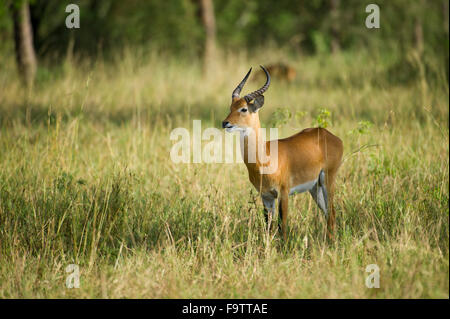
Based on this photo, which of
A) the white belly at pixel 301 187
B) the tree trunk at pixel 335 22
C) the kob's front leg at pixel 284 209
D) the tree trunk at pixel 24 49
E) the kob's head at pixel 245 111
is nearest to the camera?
the kob's head at pixel 245 111

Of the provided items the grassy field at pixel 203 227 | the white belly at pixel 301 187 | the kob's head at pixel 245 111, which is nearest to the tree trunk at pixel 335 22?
the grassy field at pixel 203 227

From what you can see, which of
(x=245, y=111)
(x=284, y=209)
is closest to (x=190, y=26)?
(x=245, y=111)

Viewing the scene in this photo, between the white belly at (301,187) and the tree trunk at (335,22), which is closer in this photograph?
the white belly at (301,187)

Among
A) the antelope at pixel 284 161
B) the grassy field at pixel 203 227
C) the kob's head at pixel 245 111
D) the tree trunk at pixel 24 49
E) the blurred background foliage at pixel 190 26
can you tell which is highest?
the blurred background foliage at pixel 190 26

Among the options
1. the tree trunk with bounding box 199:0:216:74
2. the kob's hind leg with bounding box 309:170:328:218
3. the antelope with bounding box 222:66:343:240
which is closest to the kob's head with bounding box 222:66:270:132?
the antelope with bounding box 222:66:343:240

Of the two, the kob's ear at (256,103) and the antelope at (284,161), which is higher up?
the kob's ear at (256,103)

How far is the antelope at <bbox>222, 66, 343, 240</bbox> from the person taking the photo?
392 centimetres

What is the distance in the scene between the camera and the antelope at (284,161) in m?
3.92

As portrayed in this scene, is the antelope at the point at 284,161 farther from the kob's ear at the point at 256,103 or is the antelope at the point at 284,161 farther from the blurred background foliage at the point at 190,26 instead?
the blurred background foliage at the point at 190,26

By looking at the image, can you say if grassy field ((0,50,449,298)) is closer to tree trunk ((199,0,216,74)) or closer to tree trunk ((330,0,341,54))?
tree trunk ((199,0,216,74))

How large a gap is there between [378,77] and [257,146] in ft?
23.9

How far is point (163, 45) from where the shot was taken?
17.0 meters
